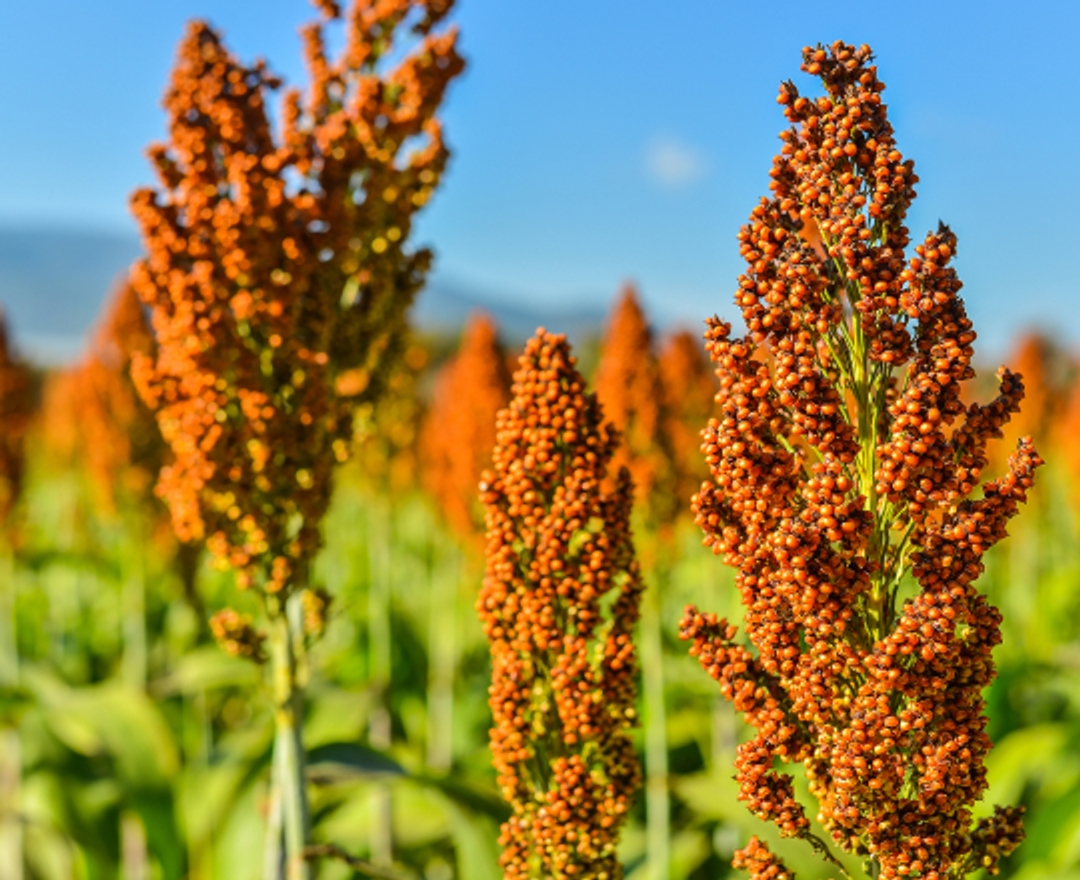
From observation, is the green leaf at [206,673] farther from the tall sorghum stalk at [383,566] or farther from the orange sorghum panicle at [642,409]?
the orange sorghum panicle at [642,409]

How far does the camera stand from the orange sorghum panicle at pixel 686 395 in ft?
21.0

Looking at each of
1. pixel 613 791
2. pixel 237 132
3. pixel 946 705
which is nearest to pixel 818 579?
pixel 946 705

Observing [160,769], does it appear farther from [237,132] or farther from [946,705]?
[946,705]

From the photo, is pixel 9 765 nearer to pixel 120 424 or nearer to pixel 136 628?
pixel 136 628

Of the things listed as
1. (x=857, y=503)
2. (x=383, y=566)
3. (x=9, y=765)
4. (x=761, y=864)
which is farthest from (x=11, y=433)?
(x=857, y=503)

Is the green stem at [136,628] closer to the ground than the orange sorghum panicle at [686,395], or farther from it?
closer to the ground

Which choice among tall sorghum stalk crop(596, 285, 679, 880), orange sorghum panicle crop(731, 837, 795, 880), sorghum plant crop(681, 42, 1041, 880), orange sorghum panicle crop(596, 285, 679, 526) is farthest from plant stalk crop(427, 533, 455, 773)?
sorghum plant crop(681, 42, 1041, 880)

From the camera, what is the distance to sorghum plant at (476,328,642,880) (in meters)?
2.64

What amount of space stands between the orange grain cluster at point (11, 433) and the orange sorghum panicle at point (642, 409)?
5564 millimetres

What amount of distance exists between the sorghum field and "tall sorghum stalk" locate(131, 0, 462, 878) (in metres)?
0.01

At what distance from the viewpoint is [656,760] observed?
5457 millimetres

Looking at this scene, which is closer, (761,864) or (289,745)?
(761,864)

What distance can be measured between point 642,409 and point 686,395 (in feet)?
6.43

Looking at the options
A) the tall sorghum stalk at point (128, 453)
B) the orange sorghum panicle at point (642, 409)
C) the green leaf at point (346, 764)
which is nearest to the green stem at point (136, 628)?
the tall sorghum stalk at point (128, 453)
